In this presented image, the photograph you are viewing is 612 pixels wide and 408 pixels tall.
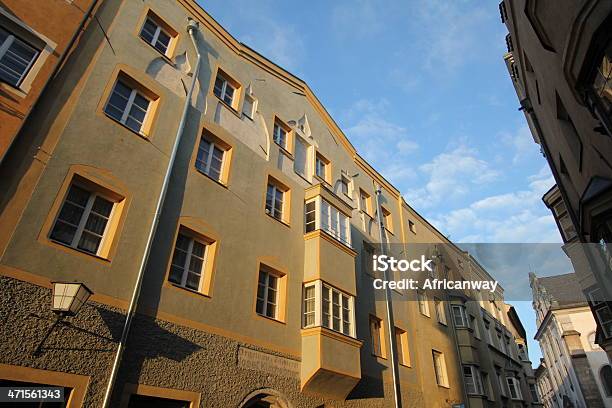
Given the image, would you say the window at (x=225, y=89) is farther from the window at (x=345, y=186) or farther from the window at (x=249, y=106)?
the window at (x=345, y=186)

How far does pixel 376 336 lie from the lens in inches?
611

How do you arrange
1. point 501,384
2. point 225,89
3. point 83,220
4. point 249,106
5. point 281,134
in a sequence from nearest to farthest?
point 83,220 < point 225,89 < point 249,106 < point 281,134 < point 501,384

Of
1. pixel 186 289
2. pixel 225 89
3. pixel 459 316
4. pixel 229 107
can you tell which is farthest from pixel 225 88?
pixel 459 316

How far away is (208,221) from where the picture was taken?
1007cm

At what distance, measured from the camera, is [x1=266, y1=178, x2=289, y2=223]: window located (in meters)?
12.9

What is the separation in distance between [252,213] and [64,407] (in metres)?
6.74

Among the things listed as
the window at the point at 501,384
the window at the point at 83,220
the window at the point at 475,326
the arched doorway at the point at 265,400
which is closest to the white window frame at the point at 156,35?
the window at the point at 83,220

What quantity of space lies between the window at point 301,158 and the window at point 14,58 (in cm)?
901

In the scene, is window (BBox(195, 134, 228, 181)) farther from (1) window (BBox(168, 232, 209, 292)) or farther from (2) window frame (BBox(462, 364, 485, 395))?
(2) window frame (BBox(462, 364, 485, 395))

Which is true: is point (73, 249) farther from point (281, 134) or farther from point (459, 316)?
point (459, 316)

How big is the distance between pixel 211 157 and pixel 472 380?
794 inches

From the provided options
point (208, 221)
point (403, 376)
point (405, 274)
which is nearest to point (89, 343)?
point (208, 221)

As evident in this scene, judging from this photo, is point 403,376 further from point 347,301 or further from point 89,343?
point 89,343

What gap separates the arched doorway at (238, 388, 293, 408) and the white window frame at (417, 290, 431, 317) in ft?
38.8
